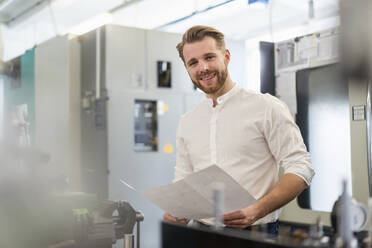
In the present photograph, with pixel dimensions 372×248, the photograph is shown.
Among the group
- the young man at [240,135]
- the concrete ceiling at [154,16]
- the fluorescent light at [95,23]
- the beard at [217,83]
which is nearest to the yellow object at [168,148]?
the fluorescent light at [95,23]

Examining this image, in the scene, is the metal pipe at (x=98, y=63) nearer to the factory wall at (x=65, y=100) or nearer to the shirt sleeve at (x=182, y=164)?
the factory wall at (x=65, y=100)

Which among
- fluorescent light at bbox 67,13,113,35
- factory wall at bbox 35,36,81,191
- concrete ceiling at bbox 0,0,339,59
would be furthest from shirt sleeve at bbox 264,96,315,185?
concrete ceiling at bbox 0,0,339,59

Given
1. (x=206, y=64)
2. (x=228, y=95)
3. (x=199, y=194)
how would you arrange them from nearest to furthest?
(x=199, y=194) < (x=206, y=64) < (x=228, y=95)

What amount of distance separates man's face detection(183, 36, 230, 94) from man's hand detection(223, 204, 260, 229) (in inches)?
19.7

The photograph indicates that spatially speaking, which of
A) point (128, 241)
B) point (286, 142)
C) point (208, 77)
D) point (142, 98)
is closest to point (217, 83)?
point (208, 77)

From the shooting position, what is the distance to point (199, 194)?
1.22m

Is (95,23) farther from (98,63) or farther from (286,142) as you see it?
(286,142)

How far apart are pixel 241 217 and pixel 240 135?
14.9 inches

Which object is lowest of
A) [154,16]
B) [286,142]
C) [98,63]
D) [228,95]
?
[286,142]

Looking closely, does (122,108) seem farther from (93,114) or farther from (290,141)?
(290,141)

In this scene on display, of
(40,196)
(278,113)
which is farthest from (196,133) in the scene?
(40,196)

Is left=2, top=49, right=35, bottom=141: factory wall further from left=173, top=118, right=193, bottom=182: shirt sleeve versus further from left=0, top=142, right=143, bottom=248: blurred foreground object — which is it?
left=173, top=118, right=193, bottom=182: shirt sleeve

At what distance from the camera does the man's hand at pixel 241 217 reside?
1.35 meters

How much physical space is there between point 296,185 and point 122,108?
233 centimetres
